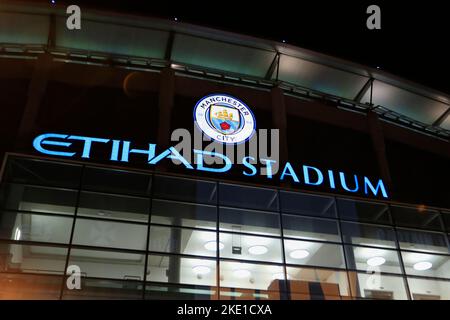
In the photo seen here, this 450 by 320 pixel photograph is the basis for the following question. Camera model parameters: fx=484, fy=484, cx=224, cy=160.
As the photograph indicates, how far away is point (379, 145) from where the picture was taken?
94.3ft

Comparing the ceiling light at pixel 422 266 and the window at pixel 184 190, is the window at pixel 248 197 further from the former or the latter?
the ceiling light at pixel 422 266

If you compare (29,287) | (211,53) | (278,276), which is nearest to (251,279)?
(278,276)

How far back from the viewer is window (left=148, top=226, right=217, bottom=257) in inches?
790

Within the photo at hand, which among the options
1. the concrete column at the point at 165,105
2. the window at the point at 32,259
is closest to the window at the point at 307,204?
the concrete column at the point at 165,105

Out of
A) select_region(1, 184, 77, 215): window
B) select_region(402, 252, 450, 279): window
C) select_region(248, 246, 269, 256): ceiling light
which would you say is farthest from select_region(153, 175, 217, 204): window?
select_region(402, 252, 450, 279): window

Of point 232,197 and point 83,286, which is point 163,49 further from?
point 83,286

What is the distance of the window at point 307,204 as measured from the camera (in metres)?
22.5

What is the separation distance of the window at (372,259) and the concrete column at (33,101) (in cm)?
1567

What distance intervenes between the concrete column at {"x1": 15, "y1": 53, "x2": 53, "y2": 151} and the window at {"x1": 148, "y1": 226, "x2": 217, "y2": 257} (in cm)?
759

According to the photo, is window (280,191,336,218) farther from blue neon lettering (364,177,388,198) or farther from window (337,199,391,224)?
blue neon lettering (364,177,388,198)

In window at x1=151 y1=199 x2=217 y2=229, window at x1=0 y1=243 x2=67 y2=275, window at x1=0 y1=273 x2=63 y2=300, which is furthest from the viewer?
window at x1=151 y1=199 x2=217 y2=229

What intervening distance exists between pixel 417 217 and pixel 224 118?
10956 mm

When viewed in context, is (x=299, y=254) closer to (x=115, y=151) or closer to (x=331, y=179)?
(x=331, y=179)
